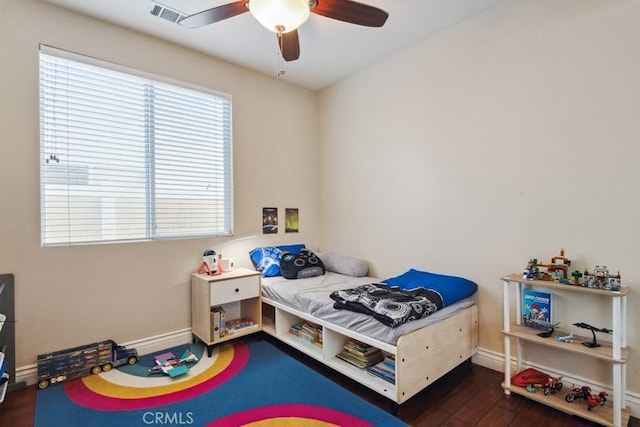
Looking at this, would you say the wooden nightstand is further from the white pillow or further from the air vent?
the air vent

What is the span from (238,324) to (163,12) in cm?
258

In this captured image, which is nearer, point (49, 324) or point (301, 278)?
point (49, 324)

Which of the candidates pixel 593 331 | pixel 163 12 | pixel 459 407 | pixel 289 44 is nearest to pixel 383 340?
pixel 459 407

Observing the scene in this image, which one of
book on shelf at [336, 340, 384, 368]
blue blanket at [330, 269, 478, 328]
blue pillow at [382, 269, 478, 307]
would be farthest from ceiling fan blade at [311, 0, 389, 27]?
book on shelf at [336, 340, 384, 368]

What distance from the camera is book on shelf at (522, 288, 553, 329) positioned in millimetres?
2064

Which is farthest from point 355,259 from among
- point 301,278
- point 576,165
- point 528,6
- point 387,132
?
point 528,6

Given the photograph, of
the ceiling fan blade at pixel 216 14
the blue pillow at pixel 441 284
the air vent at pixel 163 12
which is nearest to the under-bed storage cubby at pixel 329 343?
the blue pillow at pixel 441 284

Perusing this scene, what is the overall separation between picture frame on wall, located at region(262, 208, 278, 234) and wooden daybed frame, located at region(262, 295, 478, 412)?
106 cm

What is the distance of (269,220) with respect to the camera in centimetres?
351

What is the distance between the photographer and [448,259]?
2.67 meters

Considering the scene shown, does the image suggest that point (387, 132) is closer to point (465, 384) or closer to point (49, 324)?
point (465, 384)

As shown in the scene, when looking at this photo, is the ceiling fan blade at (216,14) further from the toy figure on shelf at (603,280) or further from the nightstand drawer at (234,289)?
the toy figure on shelf at (603,280)

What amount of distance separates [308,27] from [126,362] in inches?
119

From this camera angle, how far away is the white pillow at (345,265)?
322cm
